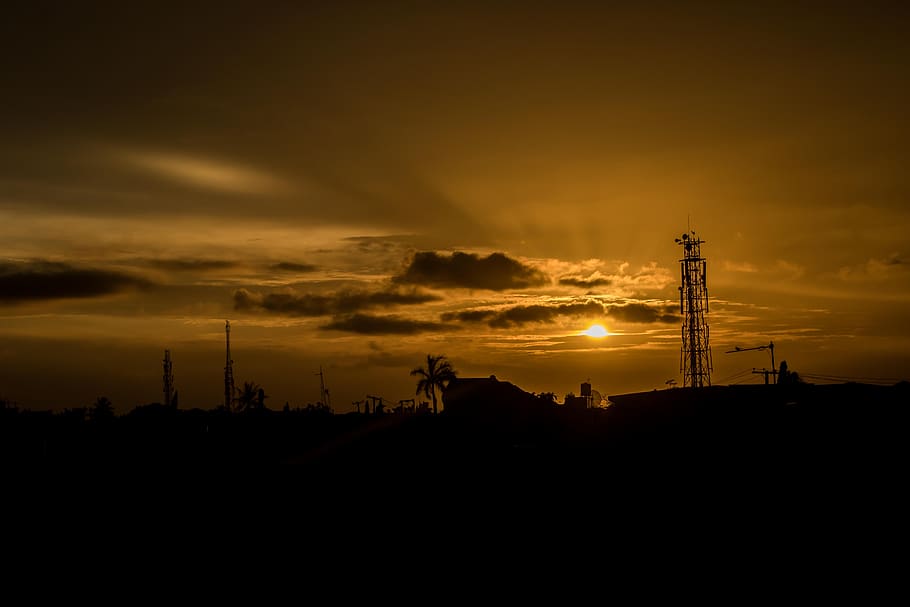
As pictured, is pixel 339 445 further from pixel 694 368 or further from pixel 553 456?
pixel 694 368

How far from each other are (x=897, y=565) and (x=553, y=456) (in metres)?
14.9

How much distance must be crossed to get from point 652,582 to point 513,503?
7788 mm

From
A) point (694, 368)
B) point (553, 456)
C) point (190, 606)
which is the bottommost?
point (190, 606)

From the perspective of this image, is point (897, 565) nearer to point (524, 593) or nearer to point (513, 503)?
point (524, 593)

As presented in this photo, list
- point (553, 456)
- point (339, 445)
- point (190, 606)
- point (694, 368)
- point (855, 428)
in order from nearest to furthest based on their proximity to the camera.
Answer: point (190, 606) < point (855, 428) < point (553, 456) < point (339, 445) < point (694, 368)

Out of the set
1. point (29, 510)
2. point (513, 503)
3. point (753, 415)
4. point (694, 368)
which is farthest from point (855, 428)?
point (694, 368)

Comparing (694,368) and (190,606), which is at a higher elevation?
(694,368)

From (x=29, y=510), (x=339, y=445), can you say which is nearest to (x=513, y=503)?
(x=29, y=510)

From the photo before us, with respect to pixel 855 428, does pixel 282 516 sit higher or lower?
lower

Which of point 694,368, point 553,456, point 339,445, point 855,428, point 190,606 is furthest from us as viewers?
point 694,368

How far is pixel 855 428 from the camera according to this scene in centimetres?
2617

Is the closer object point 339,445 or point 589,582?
point 589,582

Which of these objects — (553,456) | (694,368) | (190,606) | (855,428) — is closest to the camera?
(190,606)

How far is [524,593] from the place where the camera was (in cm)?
1875
